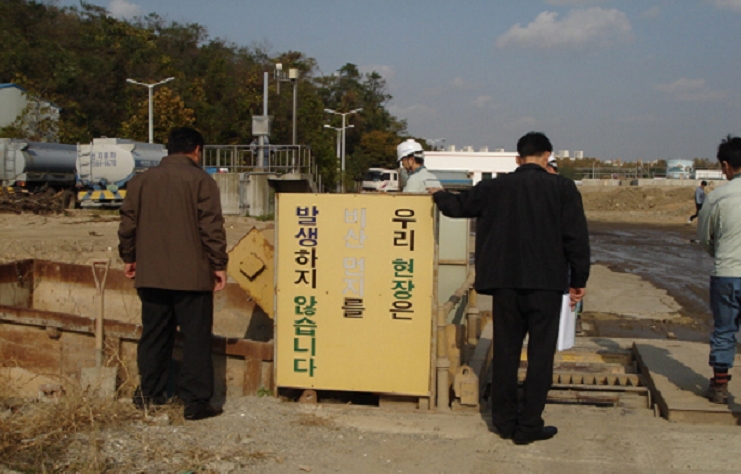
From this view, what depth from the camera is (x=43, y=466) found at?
3717 millimetres

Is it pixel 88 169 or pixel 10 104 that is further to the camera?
pixel 10 104

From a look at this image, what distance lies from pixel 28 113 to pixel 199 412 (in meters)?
37.1

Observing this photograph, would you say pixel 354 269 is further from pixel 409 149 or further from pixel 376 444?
pixel 409 149

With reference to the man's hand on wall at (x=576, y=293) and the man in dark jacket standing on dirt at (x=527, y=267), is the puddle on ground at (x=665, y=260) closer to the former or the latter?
the man's hand on wall at (x=576, y=293)

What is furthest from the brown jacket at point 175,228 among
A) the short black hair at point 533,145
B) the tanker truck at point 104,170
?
the tanker truck at point 104,170

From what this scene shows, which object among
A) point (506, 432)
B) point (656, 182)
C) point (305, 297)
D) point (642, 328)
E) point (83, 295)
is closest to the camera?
point (506, 432)

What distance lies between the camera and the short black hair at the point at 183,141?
506 cm

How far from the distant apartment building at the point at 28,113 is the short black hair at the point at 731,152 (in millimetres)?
37148

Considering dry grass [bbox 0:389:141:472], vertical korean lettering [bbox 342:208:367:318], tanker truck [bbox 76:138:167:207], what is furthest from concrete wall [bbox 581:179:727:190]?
dry grass [bbox 0:389:141:472]

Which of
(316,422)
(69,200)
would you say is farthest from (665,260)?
(69,200)

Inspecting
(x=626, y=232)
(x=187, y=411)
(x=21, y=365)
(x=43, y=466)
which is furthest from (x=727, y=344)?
Answer: (x=626, y=232)

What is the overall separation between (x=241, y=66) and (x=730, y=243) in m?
67.4

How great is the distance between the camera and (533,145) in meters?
4.74

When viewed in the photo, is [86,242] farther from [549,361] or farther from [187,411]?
[549,361]
